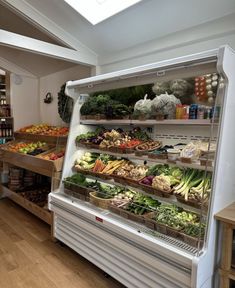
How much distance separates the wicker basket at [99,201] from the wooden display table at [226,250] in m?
0.96

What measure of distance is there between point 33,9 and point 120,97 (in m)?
1.51

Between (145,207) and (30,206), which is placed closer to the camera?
(145,207)

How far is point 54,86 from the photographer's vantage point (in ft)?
14.6

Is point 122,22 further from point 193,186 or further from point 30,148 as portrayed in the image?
point 30,148

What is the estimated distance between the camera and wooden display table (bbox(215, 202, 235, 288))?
1.52 meters

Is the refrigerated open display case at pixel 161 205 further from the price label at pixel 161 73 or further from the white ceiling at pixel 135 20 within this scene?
the white ceiling at pixel 135 20

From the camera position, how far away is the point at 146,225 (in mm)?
1848

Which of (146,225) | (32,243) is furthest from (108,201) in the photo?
(32,243)

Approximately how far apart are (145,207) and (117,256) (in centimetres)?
44

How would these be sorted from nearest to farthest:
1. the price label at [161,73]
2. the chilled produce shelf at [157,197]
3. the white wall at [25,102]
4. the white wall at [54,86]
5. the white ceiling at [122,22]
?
the chilled produce shelf at [157,197] < the price label at [161,73] < the white ceiling at [122,22] < the white wall at [54,86] < the white wall at [25,102]

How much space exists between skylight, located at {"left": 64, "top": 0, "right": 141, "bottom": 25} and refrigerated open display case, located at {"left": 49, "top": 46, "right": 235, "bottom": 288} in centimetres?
74

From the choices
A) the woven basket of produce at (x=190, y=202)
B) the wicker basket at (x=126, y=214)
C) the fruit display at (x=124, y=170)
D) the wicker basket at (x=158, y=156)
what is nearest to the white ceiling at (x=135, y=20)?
the wicker basket at (x=158, y=156)

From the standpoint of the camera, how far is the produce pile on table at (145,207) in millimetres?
1671

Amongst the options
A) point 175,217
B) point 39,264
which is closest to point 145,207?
point 175,217
